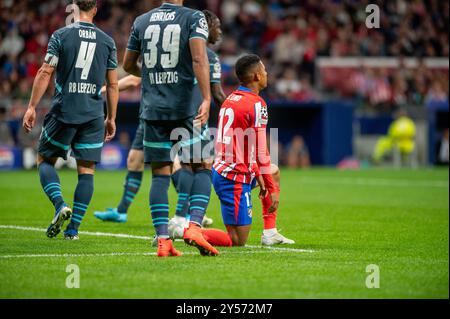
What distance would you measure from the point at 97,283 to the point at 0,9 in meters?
23.2

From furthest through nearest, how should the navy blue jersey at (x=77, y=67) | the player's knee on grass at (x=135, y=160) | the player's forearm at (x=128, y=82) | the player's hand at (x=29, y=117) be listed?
the player's knee on grass at (x=135, y=160) → the player's forearm at (x=128, y=82) → the navy blue jersey at (x=77, y=67) → the player's hand at (x=29, y=117)

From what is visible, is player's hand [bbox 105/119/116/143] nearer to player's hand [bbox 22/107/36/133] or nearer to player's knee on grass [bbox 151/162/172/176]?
player's hand [bbox 22/107/36/133]

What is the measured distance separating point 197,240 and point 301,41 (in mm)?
21405

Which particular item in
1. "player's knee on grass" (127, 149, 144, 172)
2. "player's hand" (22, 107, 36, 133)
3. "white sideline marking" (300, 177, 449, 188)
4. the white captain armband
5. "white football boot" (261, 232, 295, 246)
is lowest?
"white sideline marking" (300, 177, 449, 188)

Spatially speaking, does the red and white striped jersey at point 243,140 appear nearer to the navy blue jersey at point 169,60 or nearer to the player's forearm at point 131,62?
the navy blue jersey at point 169,60

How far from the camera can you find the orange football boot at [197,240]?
24.8 feet

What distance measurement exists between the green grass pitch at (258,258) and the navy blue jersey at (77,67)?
127 centimetres

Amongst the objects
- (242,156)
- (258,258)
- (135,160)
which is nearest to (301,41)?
(135,160)

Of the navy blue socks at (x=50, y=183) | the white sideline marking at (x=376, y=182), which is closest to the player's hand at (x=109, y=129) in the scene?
the navy blue socks at (x=50, y=183)

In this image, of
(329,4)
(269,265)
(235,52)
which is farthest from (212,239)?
(329,4)

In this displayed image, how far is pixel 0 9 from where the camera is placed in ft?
91.8

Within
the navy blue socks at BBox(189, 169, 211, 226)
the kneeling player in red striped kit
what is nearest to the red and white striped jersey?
→ the kneeling player in red striped kit

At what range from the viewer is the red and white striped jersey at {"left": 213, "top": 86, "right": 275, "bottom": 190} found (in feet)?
26.9
